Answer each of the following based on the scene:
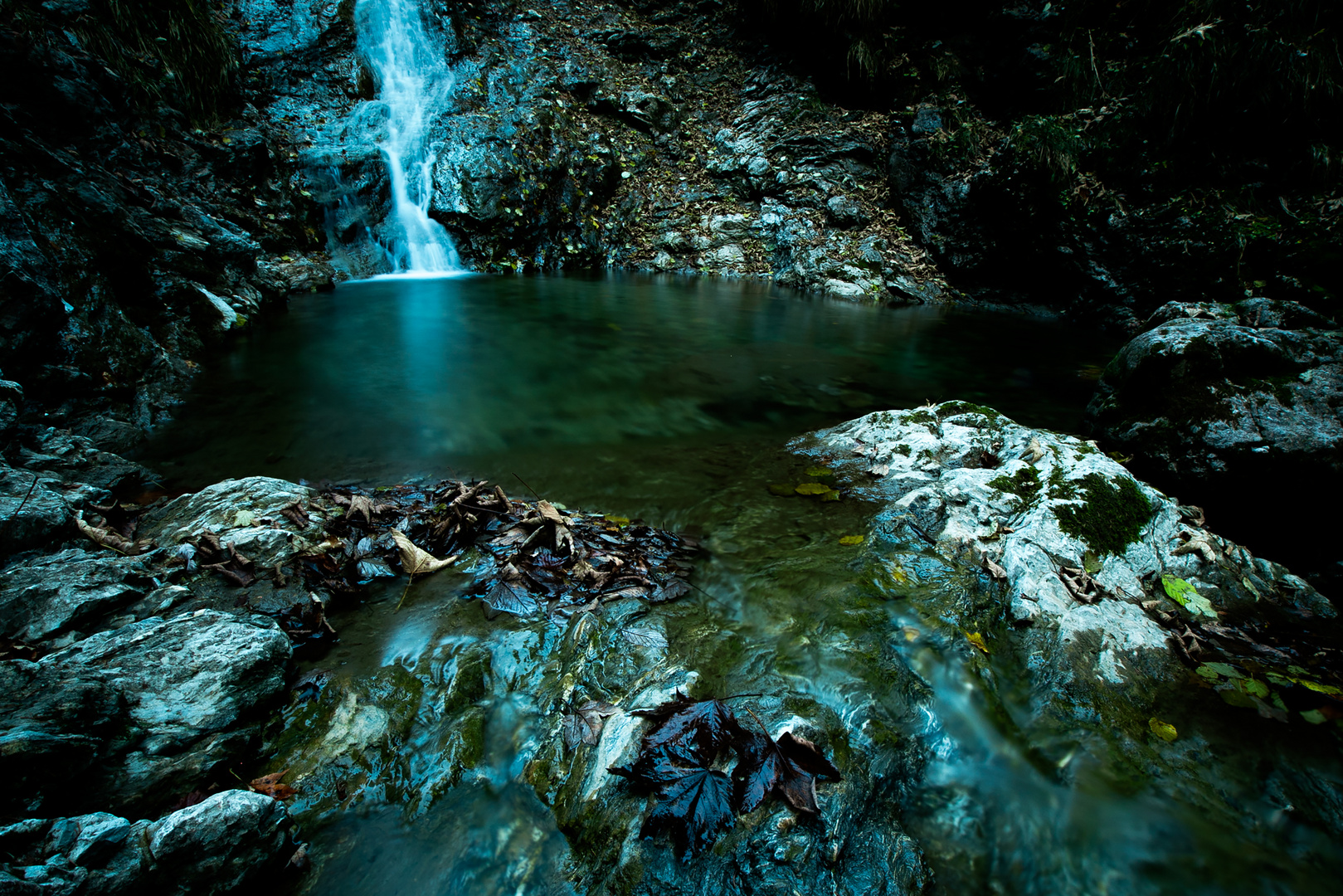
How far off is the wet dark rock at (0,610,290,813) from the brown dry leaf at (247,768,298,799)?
13 centimetres

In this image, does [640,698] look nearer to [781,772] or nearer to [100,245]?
[781,772]

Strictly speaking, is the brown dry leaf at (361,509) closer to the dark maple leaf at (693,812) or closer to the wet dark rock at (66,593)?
the wet dark rock at (66,593)

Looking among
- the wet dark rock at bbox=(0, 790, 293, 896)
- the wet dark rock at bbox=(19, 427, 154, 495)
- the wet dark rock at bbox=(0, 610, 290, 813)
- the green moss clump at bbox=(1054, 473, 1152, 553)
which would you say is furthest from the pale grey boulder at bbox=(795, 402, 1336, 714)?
the wet dark rock at bbox=(19, 427, 154, 495)

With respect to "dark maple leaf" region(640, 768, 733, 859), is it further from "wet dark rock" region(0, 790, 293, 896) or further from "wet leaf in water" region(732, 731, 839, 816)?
"wet dark rock" region(0, 790, 293, 896)

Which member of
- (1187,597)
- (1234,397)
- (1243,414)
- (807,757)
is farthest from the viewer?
(1234,397)

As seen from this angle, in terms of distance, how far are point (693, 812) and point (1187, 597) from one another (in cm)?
249

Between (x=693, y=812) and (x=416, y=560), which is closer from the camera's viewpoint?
(x=693, y=812)

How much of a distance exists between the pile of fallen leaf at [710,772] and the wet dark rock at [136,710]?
1260 millimetres

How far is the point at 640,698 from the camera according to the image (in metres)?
1.83

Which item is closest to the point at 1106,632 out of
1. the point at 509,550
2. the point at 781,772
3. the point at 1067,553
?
the point at 1067,553

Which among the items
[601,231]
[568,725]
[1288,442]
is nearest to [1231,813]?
[568,725]

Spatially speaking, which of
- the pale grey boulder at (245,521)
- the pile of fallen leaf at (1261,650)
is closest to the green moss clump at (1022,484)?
the pile of fallen leaf at (1261,650)

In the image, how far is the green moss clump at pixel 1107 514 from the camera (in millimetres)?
2615

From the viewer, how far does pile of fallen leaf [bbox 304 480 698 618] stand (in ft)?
7.82
